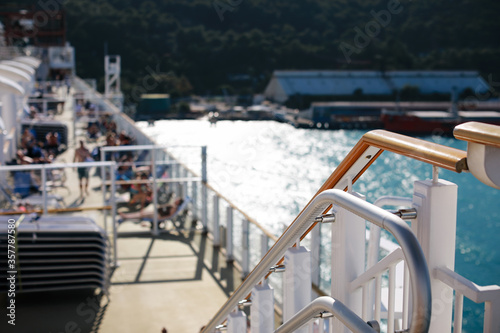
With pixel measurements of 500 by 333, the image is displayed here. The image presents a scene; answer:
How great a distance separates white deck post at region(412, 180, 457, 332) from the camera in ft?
3.86

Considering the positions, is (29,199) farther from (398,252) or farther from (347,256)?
(398,252)

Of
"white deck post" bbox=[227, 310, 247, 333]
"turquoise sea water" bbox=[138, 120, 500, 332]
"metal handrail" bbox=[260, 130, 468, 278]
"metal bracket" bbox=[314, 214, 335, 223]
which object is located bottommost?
"turquoise sea water" bbox=[138, 120, 500, 332]

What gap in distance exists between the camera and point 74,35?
7819 cm

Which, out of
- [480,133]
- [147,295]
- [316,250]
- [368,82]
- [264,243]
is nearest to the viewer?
[480,133]

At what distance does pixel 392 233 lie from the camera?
1.00 meters

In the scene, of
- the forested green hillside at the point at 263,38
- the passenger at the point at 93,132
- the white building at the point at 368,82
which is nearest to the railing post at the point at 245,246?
the passenger at the point at 93,132

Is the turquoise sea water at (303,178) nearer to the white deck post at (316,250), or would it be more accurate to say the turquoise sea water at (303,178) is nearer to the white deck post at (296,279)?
the white deck post at (316,250)

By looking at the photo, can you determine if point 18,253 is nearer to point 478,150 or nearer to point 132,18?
point 478,150

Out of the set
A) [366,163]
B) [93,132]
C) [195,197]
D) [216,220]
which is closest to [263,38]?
[93,132]

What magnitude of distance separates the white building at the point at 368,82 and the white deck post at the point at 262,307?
80.0 m

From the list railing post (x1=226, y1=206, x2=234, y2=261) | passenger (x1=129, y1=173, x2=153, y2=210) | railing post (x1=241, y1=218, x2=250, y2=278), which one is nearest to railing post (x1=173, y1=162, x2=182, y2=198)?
passenger (x1=129, y1=173, x2=153, y2=210)

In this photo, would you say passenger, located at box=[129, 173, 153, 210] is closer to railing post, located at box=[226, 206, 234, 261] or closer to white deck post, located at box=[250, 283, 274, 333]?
railing post, located at box=[226, 206, 234, 261]

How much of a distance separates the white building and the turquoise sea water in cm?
1440

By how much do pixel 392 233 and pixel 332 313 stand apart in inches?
14.1
